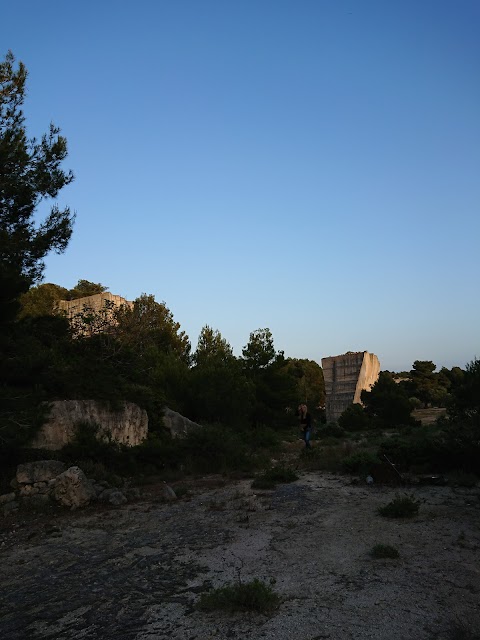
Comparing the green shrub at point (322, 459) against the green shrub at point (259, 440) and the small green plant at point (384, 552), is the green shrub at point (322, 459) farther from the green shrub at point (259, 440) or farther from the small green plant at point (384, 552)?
the small green plant at point (384, 552)

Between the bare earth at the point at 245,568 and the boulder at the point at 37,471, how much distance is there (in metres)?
1.24

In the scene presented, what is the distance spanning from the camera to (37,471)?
10.4m

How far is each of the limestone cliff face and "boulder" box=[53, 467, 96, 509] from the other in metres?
2.12

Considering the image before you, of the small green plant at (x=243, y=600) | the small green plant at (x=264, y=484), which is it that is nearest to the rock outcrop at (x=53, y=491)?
the small green plant at (x=264, y=484)

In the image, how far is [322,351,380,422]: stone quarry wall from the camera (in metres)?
35.7

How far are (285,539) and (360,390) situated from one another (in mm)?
29667

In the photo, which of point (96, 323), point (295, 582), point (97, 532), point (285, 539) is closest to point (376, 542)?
point (285, 539)

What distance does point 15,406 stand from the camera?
11.6 meters

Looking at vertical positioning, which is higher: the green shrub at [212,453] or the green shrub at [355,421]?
the green shrub at [355,421]

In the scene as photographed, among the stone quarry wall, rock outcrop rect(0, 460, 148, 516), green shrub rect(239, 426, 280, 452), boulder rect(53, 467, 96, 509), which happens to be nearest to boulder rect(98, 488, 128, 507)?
rock outcrop rect(0, 460, 148, 516)

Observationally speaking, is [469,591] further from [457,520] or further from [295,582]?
[457,520]

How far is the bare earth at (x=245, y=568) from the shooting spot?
14.7 feet

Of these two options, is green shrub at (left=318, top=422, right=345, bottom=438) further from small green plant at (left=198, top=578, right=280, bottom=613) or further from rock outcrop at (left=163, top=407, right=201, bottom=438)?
small green plant at (left=198, top=578, right=280, bottom=613)

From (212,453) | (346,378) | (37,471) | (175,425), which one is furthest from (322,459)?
(346,378)
